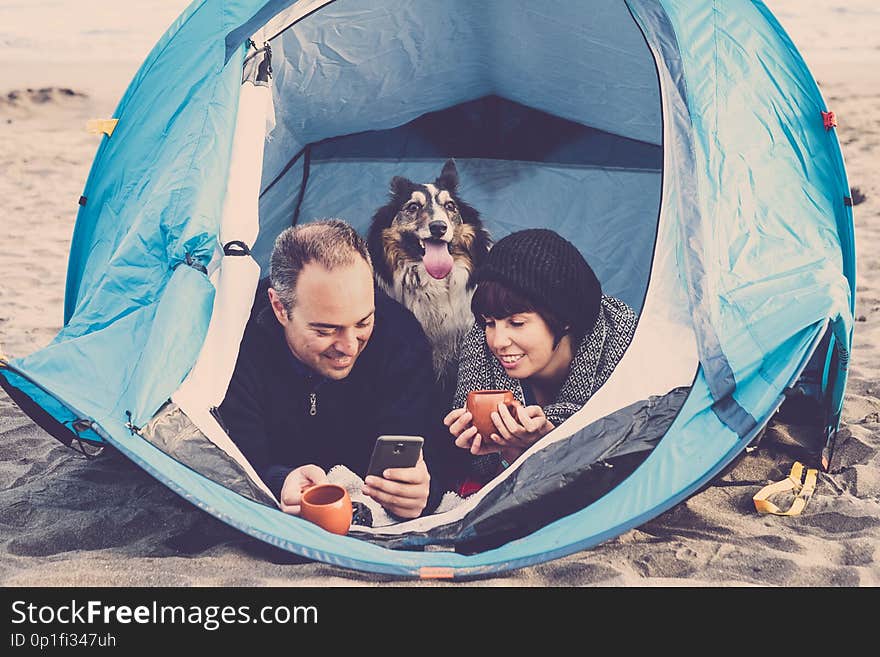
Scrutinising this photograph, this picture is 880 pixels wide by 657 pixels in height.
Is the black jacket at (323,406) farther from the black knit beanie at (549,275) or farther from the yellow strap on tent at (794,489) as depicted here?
the yellow strap on tent at (794,489)

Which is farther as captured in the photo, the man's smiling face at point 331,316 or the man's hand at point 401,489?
the man's smiling face at point 331,316

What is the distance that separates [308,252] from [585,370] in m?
0.92

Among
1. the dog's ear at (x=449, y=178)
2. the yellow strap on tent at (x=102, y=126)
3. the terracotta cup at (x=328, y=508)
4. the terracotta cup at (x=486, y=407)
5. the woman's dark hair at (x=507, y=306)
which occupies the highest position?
the yellow strap on tent at (x=102, y=126)

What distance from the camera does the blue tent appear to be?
8.14 feet

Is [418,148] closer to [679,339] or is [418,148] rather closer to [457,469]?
[457,469]

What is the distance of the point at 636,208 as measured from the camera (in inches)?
157

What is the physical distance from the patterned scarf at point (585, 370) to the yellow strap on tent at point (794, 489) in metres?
0.60

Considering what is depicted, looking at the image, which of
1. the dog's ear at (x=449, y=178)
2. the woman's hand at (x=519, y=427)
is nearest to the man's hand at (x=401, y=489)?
the woman's hand at (x=519, y=427)

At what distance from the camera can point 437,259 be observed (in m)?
3.90

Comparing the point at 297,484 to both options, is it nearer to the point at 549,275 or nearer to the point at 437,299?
the point at 549,275

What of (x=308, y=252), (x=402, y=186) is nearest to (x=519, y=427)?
(x=308, y=252)

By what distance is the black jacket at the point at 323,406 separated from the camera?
293 cm

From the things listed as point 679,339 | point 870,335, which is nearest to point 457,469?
point 679,339

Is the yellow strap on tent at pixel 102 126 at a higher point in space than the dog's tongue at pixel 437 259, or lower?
higher
